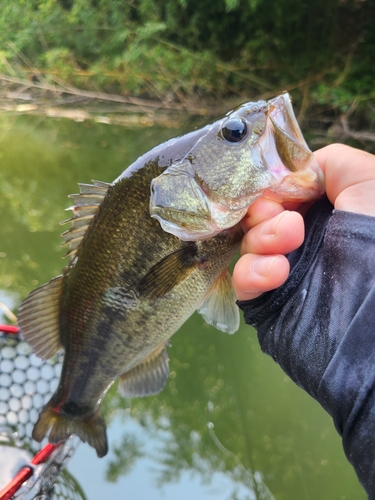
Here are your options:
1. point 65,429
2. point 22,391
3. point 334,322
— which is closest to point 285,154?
point 334,322

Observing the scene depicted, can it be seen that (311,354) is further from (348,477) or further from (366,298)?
(348,477)

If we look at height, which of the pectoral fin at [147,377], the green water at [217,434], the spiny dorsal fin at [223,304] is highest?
the spiny dorsal fin at [223,304]

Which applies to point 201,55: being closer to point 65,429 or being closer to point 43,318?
point 43,318

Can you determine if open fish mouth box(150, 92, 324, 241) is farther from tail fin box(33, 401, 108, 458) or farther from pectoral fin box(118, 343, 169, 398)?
tail fin box(33, 401, 108, 458)

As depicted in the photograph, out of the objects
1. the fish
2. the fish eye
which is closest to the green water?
the fish

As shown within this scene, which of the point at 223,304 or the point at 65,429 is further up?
the point at 223,304

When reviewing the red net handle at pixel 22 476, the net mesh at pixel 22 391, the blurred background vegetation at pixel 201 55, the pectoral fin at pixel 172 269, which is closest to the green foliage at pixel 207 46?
the blurred background vegetation at pixel 201 55

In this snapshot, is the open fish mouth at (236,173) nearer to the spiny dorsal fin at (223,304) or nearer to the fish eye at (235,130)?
the fish eye at (235,130)
